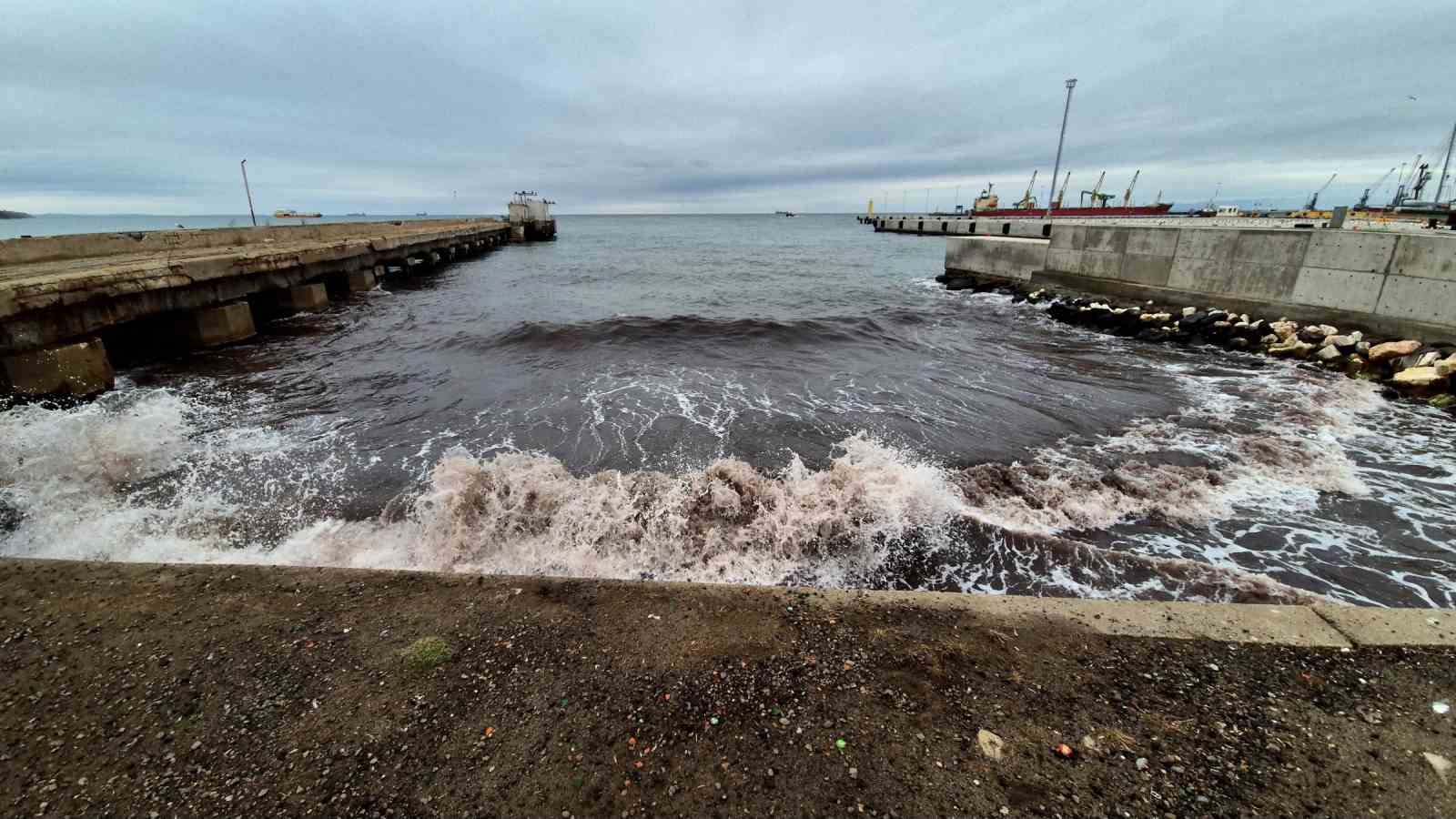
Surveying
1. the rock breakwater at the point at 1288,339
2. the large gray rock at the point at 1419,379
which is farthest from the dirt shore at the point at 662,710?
the rock breakwater at the point at 1288,339

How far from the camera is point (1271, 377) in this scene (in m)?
10.8

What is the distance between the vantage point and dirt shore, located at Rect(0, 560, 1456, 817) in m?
2.13

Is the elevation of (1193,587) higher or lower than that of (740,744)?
lower

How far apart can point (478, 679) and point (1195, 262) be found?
1922 cm

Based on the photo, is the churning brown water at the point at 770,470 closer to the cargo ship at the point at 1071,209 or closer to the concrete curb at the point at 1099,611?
the concrete curb at the point at 1099,611

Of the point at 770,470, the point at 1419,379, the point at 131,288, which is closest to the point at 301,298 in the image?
the point at 131,288

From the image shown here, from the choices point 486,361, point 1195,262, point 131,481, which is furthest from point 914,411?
point 1195,262

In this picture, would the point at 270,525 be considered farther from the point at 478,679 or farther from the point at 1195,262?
the point at 1195,262

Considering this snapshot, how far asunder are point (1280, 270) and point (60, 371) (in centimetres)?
2385

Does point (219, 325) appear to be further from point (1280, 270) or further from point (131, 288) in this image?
point (1280, 270)

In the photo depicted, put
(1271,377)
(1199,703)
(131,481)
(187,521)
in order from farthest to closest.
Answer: (1271,377)
(131,481)
(187,521)
(1199,703)

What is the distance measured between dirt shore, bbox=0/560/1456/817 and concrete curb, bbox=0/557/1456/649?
57 mm

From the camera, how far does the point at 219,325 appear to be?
12898mm

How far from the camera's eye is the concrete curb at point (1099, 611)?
2969 mm
